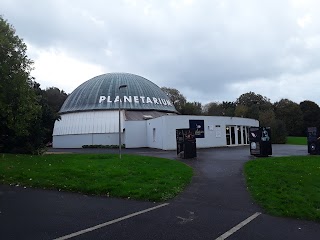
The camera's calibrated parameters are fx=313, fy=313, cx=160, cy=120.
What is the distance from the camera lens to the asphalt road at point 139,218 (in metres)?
5.77

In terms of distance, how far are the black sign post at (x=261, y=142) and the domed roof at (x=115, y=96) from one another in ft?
89.7

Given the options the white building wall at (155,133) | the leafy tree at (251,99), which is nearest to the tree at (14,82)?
the white building wall at (155,133)

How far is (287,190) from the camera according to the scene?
942 centimetres

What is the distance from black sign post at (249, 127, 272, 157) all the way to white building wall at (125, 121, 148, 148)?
803 inches

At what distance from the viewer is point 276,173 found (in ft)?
40.2

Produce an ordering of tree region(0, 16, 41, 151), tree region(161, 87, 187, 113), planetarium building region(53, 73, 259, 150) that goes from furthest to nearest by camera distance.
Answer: tree region(161, 87, 187, 113), planetarium building region(53, 73, 259, 150), tree region(0, 16, 41, 151)

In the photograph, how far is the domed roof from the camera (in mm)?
47094

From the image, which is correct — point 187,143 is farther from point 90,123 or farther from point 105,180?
point 90,123

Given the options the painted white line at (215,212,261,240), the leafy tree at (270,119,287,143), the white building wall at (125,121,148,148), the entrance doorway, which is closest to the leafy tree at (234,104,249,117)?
the leafy tree at (270,119,287,143)

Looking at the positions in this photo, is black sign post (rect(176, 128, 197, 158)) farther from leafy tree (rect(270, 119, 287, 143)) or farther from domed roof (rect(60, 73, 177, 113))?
leafy tree (rect(270, 119, 287, 143))

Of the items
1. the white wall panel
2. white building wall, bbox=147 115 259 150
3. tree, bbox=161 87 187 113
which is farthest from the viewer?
tree, bbox=161 87 187 113

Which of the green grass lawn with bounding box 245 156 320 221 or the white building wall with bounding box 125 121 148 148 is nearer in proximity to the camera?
the green grass lawn with bounding box 245 156 320 221

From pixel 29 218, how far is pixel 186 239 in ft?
11.0

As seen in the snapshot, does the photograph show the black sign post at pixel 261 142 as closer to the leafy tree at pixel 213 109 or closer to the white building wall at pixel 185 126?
the white building wall at pixel 185 126
